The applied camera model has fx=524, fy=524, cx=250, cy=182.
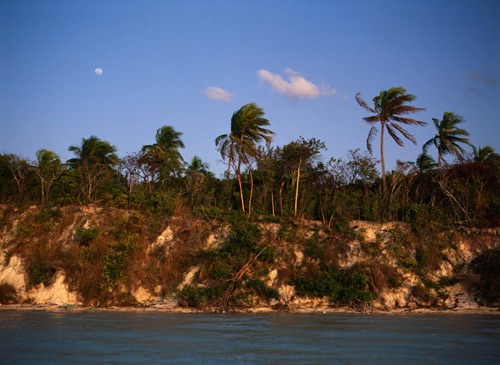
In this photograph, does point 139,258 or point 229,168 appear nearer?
point 139,258

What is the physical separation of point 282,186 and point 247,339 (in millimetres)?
16510

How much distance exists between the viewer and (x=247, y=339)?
598 inches

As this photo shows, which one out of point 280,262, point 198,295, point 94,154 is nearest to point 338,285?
point 280,262

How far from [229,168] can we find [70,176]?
9701mm

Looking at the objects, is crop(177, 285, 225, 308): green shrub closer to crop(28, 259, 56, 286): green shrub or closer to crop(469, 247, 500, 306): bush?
crop(28, 259, 56, 286): green shrub

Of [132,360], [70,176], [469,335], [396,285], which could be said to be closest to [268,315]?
[396,285]

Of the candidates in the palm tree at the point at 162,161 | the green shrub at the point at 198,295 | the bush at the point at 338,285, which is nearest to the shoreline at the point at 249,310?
the green shrub at the point at 198,295

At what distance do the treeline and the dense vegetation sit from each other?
0.07 m

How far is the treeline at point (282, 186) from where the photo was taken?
29188 mm

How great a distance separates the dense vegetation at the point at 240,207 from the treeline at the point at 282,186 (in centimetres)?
Result: 7

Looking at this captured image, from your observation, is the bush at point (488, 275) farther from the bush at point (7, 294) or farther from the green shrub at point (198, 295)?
the bush at point (7, 294)

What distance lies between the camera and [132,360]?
11.8 metres

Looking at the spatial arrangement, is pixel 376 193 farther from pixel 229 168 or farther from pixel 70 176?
pixel 70 176

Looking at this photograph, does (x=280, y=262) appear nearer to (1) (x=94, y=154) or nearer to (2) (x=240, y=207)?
(2) (x=240, y=207)
